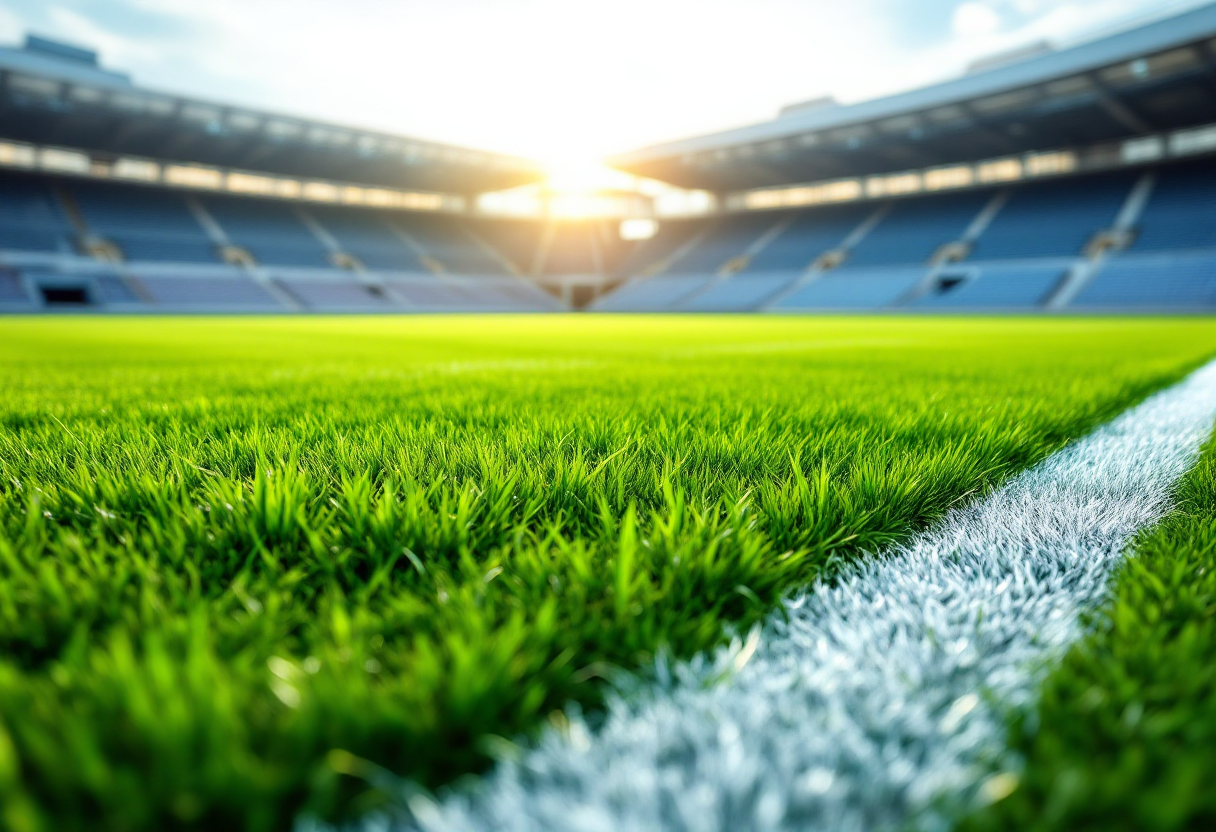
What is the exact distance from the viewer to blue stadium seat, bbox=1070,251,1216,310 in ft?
83.3

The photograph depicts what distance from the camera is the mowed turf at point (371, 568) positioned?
0.56 meters

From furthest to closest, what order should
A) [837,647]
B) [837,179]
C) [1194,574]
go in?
[837,179] < [1194,574] < [837,647]

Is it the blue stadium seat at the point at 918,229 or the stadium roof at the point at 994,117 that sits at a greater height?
the stadium roof at the point at 994,117

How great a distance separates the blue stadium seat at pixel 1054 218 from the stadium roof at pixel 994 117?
2.42 metres

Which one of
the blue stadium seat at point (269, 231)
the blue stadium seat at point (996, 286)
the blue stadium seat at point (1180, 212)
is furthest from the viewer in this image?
the blue stadium seat at point (269, 231)

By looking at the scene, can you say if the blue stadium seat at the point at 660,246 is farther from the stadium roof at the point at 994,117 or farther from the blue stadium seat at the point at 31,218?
the blue stadium seat at the point at 31,218

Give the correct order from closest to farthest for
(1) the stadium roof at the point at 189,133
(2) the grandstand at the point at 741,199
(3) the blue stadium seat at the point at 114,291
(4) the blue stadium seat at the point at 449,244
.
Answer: (2) the grandstand at the point at 741,199
(1) the stadium roof at the point at 189,133
(3) the blue stadium seat at the point at 114,291
(4) the blue stadium seat at the point at 449,244

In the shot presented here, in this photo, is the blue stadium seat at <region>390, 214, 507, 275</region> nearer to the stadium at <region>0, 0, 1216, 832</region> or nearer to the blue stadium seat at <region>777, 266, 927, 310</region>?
the blue stadium seat at <region>777, 266, 927, 310</region>

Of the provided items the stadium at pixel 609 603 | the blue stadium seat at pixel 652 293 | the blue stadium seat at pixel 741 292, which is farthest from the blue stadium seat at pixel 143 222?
the stadium at pixel 609 603

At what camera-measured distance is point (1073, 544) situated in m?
1.29

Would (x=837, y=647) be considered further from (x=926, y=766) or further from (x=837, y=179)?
(x=837, y=179)

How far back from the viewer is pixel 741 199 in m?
47.8

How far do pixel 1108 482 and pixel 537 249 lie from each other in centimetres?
5149

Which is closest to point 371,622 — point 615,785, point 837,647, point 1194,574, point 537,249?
point 615,785
